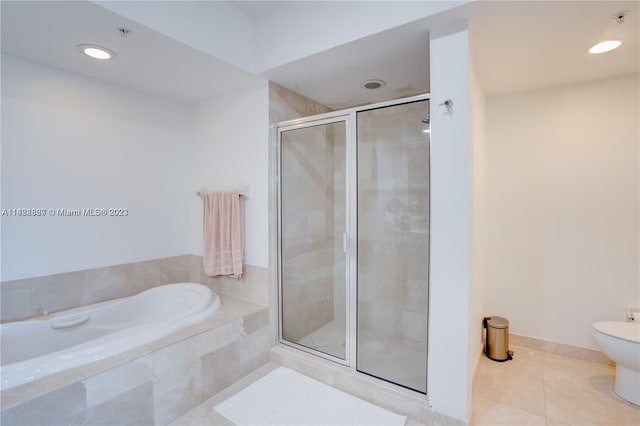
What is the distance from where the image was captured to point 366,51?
2033mm

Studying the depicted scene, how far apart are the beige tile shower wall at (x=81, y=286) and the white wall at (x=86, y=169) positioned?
2.5 inches

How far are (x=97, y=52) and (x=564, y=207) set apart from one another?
380 cm

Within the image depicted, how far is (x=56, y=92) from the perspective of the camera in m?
2.29

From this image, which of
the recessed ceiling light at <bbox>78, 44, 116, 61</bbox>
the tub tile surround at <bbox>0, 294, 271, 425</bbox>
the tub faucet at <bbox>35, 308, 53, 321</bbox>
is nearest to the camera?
the tub tile surround at <bbox>0, 294, 271, 425</bbox>

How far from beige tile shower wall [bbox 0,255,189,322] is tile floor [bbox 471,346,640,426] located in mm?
2808

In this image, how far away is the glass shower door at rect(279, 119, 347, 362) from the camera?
8.38 ft

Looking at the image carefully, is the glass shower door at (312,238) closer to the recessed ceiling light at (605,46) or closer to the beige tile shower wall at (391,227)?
the beige tile shower wall at (391,227)

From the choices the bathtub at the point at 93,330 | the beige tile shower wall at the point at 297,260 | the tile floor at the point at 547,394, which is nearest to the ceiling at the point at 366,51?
the beige tile shower wall at the point at 297,260

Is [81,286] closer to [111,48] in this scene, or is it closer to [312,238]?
[111,48]

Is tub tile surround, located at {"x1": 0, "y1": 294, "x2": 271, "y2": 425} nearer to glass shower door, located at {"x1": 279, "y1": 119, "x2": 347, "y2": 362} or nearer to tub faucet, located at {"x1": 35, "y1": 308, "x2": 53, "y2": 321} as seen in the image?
glass shower door, located at {"x1": 279, "y1": 119, "x2": 347, "y2": 362}

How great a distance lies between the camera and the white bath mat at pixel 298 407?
6.03 feet

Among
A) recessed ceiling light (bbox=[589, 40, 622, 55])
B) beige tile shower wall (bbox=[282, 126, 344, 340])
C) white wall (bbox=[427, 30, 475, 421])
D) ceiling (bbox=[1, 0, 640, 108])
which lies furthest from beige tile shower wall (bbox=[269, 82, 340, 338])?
recessed ceiling light (bbox=[589, 40, 622, 55])

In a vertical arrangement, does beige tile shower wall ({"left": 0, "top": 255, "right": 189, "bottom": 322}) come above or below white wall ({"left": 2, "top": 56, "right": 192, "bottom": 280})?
below

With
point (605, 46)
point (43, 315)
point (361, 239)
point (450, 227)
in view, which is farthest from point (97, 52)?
point (605, 46)
